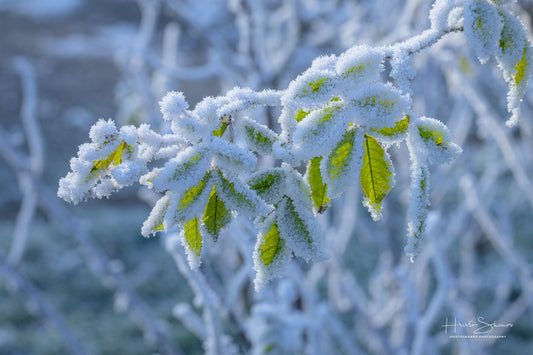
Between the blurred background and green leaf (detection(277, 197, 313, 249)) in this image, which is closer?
green leaf (detection(277, 197, 313, 249))

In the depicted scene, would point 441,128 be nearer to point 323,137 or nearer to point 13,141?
point 323,137

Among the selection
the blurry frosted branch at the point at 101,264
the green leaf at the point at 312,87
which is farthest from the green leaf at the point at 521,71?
the blurry frosted branch at the point at 101,264

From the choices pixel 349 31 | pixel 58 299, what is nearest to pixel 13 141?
pixel 349 31

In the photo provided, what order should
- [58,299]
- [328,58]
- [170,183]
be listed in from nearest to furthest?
[170,183]
[328,58]
[58,299]

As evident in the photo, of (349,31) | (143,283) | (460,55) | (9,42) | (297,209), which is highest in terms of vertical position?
(9,42)

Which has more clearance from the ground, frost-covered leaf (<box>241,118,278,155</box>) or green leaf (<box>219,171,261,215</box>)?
frost-covered leaf (<box>241,118,278,155</box>)

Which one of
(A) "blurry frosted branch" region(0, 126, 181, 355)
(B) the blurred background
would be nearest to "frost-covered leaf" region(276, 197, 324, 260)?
(B) the blurred background

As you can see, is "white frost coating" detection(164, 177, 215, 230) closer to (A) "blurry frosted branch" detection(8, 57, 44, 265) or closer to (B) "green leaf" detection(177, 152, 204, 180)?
(B) "green leaf" detection(177, 152, 204, 180)

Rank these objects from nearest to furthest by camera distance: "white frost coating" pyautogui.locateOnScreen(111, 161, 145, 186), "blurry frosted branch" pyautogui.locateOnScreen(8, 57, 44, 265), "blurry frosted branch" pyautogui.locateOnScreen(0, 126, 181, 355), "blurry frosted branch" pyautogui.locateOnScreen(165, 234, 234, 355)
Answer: "white frost coating" pyautogui.locateOnScreen(111, 161, 145, 186), "blurry frosted branch" pyautogui.locateOnScreen(165, 234, 234, 355), "blurry frosted branch" pyautogui.locateOnScreen(0, 126, 181, 355), "blurry frosted branch" pyautogui.locateOnScreen(8, 57, 44, 265)
